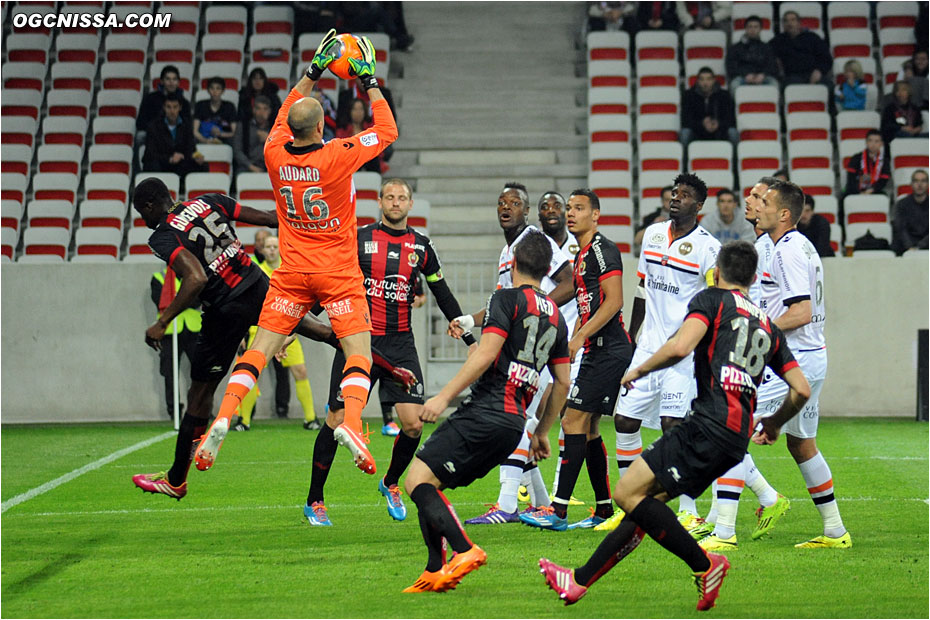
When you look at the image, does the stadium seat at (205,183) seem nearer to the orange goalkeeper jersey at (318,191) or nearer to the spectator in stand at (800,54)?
the spectator in stand at (800,54)

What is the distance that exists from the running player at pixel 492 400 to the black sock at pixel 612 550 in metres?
0.61

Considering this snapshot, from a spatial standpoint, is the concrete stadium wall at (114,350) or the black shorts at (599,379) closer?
the black shorts at (599,379)

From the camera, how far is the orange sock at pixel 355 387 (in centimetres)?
654

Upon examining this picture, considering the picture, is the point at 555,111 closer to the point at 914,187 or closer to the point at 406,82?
the point at 406,82

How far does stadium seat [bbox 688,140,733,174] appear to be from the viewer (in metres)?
16.7

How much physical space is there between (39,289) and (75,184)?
375cm

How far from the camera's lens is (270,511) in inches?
315

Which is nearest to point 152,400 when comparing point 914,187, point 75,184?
point 75,184

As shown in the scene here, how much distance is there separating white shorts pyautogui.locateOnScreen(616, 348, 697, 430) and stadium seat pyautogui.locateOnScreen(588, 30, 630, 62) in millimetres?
12233

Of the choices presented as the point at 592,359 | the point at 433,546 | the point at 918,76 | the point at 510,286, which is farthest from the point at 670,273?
the point at 918,76

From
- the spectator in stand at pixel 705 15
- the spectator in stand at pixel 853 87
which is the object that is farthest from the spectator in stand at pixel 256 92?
the spectator in stand at pixel 853 87

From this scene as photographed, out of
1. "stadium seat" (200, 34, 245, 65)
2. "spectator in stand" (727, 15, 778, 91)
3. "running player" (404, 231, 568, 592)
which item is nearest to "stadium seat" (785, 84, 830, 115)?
"spectator in stand" (727, 15, 778, 91)

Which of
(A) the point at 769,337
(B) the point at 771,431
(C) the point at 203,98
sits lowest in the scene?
(B) the point at 771,431

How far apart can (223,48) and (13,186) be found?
4.23 m
